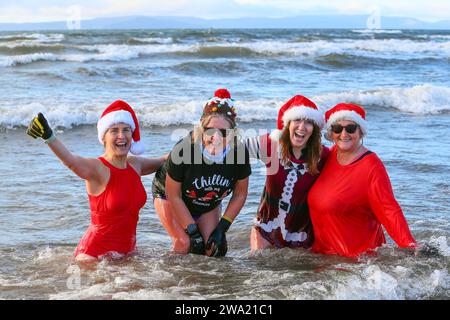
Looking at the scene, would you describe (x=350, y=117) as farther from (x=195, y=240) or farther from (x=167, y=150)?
(x=167, y=150)

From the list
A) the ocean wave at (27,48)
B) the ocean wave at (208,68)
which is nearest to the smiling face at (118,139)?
the ocean wave at (208,68)

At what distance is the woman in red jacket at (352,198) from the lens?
4859 mm

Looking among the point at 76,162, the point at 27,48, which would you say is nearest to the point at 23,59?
the point at 27,48

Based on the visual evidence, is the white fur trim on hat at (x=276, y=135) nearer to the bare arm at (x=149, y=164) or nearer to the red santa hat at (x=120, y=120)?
the bare arm at (x=149, y=164)

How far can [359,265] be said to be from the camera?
16.7 ft

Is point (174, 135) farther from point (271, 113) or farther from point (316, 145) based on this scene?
point (316, 145)

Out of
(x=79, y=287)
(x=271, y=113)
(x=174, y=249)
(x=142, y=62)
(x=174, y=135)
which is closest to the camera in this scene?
(x=79, y=287)

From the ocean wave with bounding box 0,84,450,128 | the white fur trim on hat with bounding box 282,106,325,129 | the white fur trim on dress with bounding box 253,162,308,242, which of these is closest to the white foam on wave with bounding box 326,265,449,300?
the white fur trim on dress with bounding box 253,162,308,242

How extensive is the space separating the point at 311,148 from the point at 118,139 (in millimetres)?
1537

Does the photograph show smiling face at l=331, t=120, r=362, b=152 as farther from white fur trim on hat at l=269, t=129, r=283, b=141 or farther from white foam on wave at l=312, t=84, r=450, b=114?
white foam on wave at l=312, t=84, r=450, b=114

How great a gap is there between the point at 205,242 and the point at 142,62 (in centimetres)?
1884

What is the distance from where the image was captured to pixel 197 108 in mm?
13625

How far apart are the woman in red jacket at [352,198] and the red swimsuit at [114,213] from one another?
1.42 meters

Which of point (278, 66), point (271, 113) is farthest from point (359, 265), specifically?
point (278, 66)
